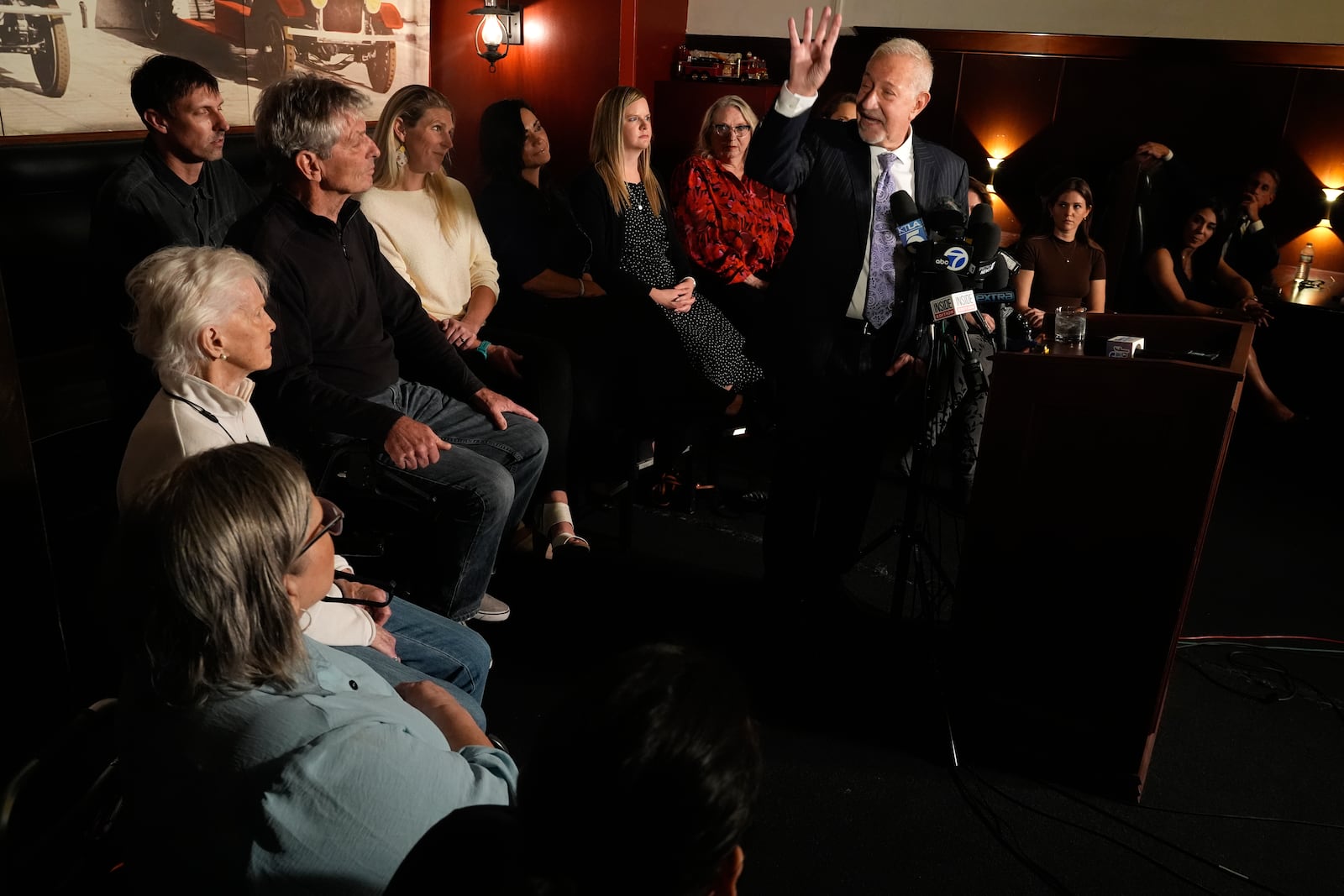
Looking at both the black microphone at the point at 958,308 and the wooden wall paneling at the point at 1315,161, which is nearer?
the black microphone at the point at 958,308

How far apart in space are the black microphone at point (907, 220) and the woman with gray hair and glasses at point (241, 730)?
150 centimetres

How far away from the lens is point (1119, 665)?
2145 millimetres

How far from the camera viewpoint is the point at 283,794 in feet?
3.21

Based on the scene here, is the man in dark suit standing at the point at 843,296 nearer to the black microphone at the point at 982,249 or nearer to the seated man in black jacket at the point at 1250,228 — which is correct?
the black microphone at the point at 982,249

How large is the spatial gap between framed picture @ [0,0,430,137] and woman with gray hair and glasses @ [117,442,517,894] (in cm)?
269

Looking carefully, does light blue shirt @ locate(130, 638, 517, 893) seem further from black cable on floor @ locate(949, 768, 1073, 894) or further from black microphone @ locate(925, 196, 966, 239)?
black microphone @ locate(925, 196, 966, 239)

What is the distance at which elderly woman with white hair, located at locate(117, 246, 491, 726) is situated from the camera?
1.76 m

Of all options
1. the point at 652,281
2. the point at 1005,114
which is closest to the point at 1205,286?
the point at 1005,114

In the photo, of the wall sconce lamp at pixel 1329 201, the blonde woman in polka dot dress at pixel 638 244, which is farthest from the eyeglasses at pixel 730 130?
the wall sconce lamp at pixel 1329 201

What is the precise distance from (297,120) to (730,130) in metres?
1.88

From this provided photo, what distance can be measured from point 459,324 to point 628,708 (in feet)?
8.07

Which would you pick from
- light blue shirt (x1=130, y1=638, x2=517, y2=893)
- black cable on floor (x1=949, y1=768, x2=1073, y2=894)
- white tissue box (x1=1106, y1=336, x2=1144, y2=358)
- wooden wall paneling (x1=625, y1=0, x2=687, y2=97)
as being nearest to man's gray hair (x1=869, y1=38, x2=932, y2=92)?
white tissue box (x1=1106, y1=336, x2=1144, y2=358)

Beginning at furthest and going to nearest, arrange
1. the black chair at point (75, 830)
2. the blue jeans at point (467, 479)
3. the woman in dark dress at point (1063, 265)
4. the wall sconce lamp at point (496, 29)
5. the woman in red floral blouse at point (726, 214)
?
the wall sconce lamp at point (496, 29)
the woman in dark dress at point (1063, 265)
the woman in red floral blouse at point (726, 214)
the blue jeans at point (467, 479)
the black chair at point (75, 830)

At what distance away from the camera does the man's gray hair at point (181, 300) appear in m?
1.91
